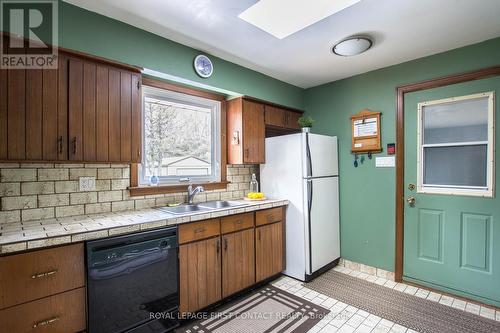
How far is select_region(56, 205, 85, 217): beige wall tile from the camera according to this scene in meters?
1.85

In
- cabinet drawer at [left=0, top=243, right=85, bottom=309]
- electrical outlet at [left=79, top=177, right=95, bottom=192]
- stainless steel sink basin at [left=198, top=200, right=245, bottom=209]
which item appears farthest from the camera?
stainless steel sink basin at [left=198, top=200, right=245, bottom=209]

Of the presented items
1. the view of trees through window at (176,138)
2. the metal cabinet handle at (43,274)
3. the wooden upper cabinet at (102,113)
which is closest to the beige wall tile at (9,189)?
the wooden upper cabinet at (102,113)

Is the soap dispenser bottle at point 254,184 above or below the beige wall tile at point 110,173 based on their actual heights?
below

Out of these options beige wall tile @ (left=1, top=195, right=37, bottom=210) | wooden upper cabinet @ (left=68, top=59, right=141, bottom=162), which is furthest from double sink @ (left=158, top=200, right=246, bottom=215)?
beige wall tile @ (left=1, top=195, right=37, bottom=210)

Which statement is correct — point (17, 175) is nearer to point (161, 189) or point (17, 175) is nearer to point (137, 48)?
point (161, 189)

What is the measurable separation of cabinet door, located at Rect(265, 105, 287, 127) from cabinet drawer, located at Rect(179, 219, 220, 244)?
1622 millimetres

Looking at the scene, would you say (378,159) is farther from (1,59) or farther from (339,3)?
(1,59)

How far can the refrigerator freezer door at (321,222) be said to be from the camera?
2.78 meters

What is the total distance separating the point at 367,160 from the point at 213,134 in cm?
197

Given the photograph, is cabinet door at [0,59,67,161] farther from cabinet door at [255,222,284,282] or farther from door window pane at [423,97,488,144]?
door window pane at [423,97,488,144]

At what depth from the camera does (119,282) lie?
5.28ft

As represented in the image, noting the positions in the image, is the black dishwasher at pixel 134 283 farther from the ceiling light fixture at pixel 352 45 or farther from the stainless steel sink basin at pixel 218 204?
the ceiling light fixture at pixel 352 45

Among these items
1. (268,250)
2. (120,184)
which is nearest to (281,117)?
(268,250)

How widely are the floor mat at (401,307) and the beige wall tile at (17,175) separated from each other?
108 inches
